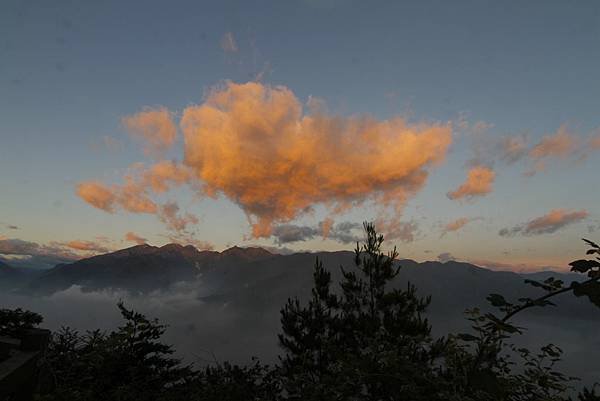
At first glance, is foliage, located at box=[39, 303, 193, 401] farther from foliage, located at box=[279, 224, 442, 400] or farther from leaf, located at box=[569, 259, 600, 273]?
foliage, located at box=[279, 224, 442, 400]

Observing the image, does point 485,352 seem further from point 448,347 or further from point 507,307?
point 448,347

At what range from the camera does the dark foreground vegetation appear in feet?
5.73

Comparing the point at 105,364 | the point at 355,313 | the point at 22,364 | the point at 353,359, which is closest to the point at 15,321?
the point at 105,364

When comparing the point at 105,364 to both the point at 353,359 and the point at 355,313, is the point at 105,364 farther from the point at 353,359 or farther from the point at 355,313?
the point at 355,313

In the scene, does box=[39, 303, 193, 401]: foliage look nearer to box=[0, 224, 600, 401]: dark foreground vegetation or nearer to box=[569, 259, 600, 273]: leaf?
box=[0, 224, 600, 401]: dark foreground vegetation

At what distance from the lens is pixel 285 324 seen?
72.1 ft

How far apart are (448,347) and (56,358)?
30.0 ft

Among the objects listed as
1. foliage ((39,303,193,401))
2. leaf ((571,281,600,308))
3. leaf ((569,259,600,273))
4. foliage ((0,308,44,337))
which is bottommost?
foliage ((39,303,193,401))

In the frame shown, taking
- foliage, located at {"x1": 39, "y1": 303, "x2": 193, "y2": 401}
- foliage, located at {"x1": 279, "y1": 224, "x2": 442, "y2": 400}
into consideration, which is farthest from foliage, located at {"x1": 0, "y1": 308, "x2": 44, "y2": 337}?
foliage, located at {"x1": 279, "y1": 224, "x2": 442, "y2": 400}

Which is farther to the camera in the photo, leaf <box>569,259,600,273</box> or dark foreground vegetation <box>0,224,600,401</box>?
dark foreground vegetation <box>0,224,600,401</box>

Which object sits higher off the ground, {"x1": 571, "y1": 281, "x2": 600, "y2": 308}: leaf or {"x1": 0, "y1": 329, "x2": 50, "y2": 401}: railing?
{"x1": 571, "y1": 281, "x2": 600, "y2": 308}: leaf

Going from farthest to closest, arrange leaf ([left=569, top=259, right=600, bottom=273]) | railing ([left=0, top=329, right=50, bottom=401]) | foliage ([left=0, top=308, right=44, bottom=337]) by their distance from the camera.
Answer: foliage ([left=0, top=308, right=44, bottom=337])
railing ([left=0, top=329, right=50, bottom=401])
leaf ([left=569, top=259, right=600, bottom=273])

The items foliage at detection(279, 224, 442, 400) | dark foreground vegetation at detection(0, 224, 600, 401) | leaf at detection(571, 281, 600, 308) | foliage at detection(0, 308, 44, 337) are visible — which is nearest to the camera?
leaf at detection(571, 281, 600, 308)

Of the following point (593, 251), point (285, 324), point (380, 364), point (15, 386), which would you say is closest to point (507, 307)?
point (593, 251)
